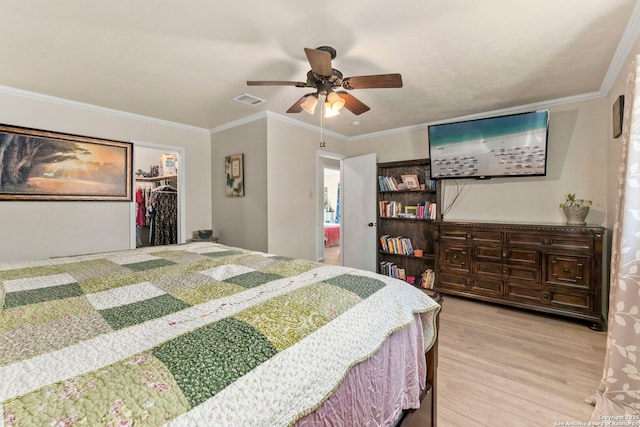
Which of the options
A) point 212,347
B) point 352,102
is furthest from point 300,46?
point 212,347

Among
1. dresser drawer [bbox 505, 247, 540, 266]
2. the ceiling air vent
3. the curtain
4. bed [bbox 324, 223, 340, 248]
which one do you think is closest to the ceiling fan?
the ceiling air vent

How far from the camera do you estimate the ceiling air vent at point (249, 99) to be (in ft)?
10.2

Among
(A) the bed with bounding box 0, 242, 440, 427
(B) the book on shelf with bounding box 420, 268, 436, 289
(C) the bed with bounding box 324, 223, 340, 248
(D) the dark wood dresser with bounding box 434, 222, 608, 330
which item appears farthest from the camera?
(C) the bed with bounding box 324, 223, 340, 248

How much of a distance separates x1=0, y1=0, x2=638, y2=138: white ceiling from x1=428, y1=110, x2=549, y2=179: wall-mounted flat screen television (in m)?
0.29

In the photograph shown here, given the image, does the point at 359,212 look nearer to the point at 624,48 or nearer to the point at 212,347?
the point at 624,48

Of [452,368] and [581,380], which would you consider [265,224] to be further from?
[581,380]

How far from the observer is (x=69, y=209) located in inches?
129

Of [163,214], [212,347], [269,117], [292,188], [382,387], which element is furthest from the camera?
[163,214]

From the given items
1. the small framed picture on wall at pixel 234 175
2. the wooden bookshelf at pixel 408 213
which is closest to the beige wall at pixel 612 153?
the wooden bookshelf at pixel 408 213

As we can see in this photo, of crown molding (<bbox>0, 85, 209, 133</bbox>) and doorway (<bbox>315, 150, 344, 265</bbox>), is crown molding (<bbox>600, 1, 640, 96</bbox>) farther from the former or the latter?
crown molding (<bbox>0, 85, 209, 133</bbox>)

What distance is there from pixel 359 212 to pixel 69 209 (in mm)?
3736

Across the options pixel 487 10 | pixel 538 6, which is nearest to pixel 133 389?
pixel 487 10

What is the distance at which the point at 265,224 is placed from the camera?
3.71 meters

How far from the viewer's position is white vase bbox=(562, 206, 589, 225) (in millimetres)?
2912
